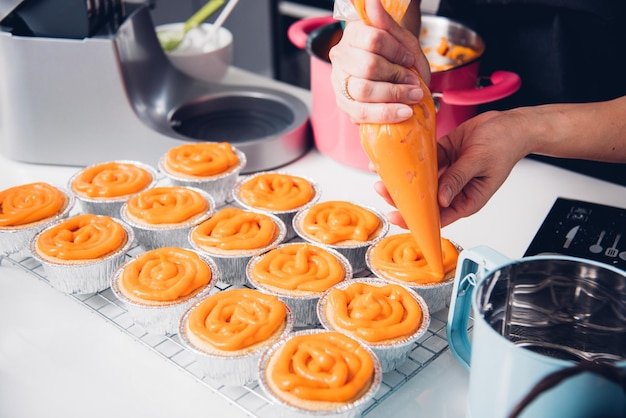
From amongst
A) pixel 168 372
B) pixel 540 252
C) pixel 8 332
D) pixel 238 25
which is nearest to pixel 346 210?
pixel 540 252

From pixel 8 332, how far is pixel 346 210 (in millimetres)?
668

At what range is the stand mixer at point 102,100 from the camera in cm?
155

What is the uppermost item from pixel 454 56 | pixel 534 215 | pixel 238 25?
pixel 454 56

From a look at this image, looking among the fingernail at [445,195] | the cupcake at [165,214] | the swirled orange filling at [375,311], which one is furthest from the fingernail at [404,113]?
the cupcake at [165,214]

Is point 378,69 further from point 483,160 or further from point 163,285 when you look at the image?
point 163,285

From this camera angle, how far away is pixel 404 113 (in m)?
0.99

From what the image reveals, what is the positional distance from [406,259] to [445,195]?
6.8 inches

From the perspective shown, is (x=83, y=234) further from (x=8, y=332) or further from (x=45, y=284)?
(x=8, y=332)

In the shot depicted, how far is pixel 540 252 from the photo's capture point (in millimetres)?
1242

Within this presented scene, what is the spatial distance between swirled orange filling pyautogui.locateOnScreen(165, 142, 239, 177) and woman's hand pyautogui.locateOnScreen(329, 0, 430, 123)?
521 millimetres

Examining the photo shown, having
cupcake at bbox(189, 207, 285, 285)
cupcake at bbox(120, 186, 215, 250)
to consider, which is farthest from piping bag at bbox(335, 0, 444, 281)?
cupcake at bbox(120, 186, 215, 250)

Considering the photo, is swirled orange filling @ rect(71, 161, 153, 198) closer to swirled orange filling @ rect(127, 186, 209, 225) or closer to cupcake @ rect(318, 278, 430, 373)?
swirled orange filling @ rect(127, 186, 209, 225)

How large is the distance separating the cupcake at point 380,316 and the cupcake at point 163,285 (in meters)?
0.23

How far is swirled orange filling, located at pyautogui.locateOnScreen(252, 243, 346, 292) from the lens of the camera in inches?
46.9
